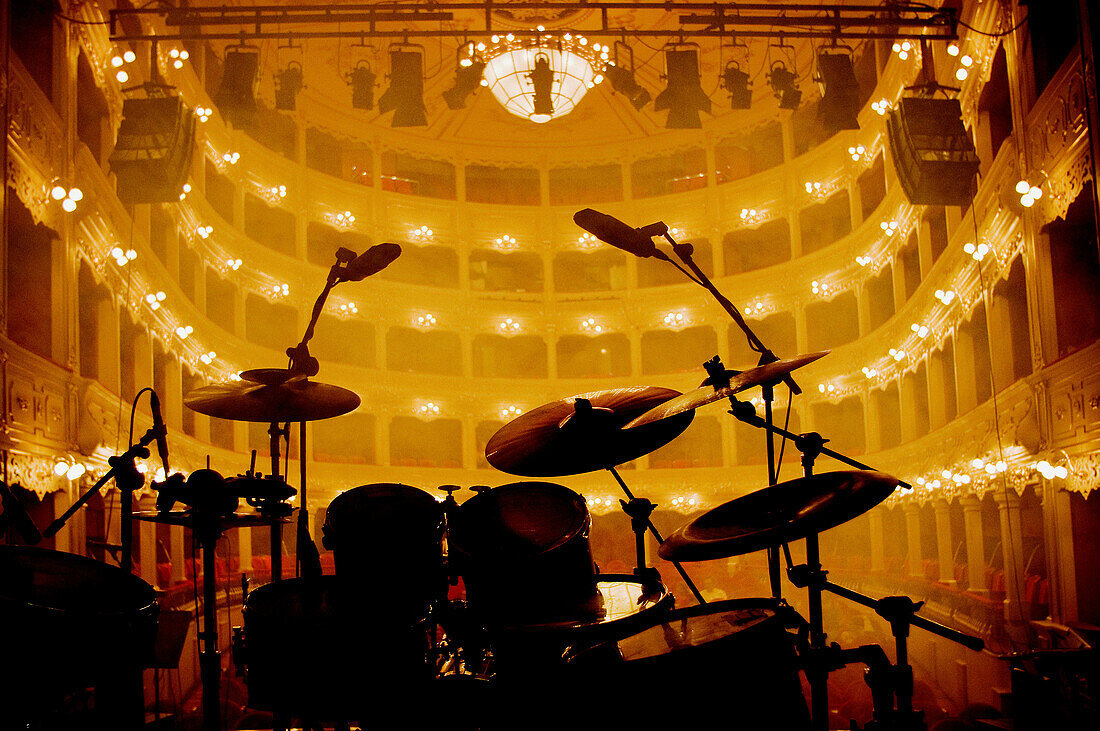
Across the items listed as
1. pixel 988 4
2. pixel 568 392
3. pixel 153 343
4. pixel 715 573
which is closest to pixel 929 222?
pixel 988 4

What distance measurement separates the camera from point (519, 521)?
152 inches

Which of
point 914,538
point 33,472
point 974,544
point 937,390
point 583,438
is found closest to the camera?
point 583,438

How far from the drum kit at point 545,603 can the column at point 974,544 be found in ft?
Answer: 32.7

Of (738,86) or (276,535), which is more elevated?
(738,86)

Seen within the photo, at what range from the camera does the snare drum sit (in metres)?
3.71

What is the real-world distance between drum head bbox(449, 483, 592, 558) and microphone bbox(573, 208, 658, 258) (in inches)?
42.9

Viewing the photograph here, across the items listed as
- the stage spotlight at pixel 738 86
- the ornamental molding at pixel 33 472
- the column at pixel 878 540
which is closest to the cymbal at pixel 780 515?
the ornamental molding at pixel 33 472

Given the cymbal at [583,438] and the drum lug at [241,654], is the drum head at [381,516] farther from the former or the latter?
the drum lug at [241,654]

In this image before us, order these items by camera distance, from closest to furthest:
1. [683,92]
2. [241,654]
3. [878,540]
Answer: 1. [241,654]
2. [683,92]
3. [878,540]

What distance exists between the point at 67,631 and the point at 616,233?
2.38m

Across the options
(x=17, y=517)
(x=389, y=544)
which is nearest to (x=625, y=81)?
(x=389, y=544)

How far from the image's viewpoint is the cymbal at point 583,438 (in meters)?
3.85

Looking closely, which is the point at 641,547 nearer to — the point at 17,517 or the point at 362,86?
the point at 17,517

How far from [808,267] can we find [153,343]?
1405 centimetres
